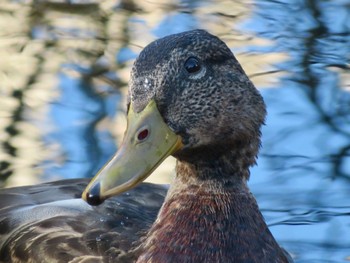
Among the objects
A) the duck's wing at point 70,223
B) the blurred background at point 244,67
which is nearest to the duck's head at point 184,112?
the duck's wing at point 70,223

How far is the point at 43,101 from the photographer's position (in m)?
8.52

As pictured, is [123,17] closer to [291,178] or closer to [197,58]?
[291,178]

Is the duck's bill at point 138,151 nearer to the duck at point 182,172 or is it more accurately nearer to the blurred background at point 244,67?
the duck at point 182,172

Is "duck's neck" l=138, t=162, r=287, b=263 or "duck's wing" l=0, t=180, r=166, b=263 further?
"duck's wing" l=0, t=180, r=166, b=263

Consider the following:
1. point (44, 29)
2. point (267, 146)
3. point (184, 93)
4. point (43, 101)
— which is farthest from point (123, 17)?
point (184, 93)

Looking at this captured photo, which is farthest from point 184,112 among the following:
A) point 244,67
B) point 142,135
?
point 244,67

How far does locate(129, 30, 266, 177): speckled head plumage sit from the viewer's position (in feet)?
16.6

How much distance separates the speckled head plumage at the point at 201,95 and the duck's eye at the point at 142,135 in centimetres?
11

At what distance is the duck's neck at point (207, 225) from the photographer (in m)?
5.35

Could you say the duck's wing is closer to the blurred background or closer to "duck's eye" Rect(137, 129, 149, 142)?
"duck's eye" Rect(137, 129, 149, 142)

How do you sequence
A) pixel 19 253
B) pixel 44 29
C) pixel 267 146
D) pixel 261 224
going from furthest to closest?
pixel 44 29
pixel 267 146
pixel 19 253
pixel 261 224

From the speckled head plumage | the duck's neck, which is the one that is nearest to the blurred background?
the duck's neck

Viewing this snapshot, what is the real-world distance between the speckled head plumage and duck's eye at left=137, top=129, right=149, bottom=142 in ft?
0.35

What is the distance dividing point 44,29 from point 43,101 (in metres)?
1.37
